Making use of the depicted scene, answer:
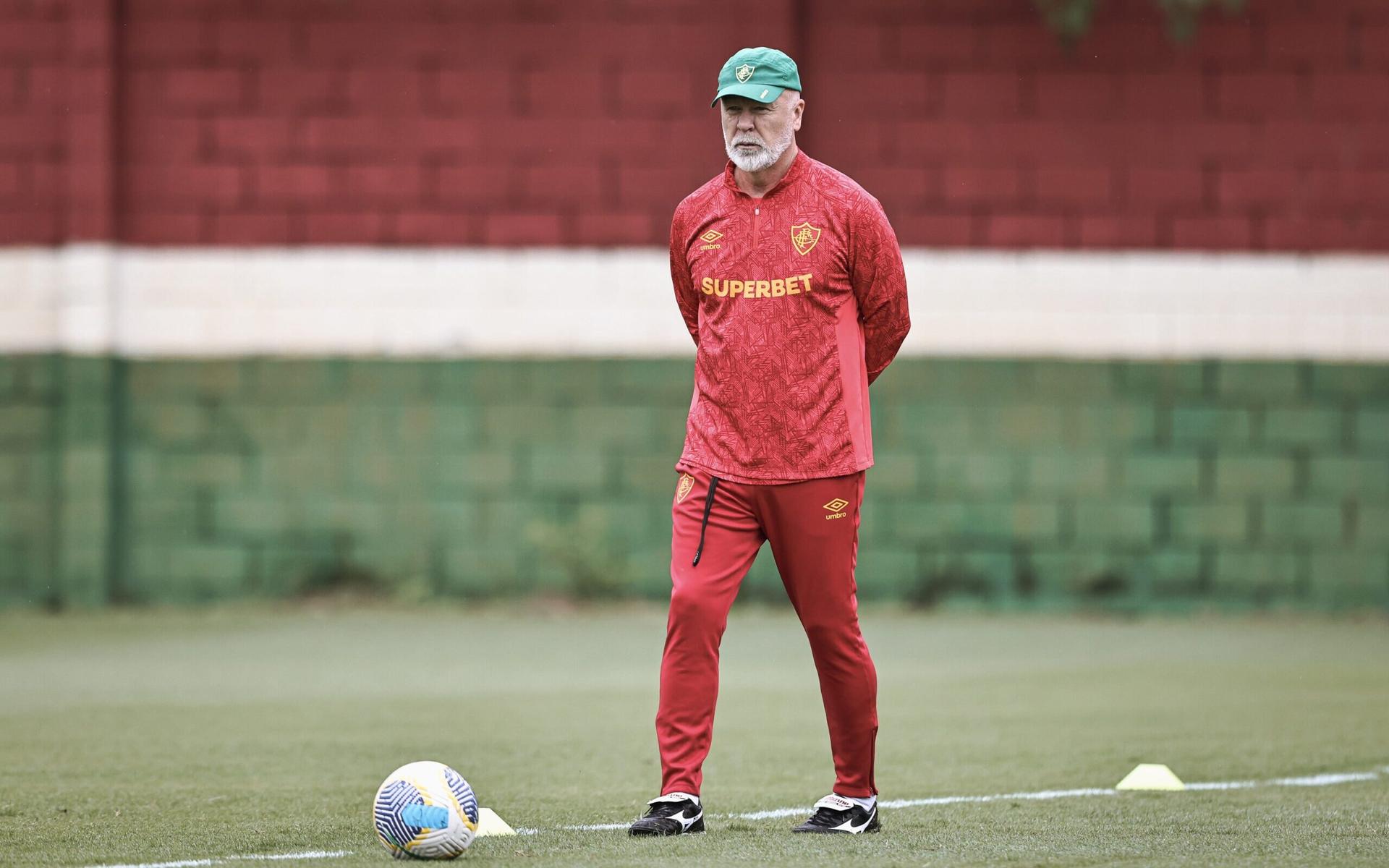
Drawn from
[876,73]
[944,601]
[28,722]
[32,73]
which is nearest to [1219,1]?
[876,73]

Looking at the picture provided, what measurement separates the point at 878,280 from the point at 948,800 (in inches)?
73.1

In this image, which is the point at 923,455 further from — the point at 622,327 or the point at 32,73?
the point at 32,73

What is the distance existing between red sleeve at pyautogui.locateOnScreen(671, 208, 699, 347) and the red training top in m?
0.12

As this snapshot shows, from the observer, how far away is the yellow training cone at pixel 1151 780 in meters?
6.35

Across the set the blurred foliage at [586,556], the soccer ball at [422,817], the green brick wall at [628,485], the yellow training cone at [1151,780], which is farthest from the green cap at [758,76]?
the blurred foliage at [586,556]

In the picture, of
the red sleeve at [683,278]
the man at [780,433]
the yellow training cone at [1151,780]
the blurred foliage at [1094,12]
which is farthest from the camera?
the blurred foliage at [1094,12]

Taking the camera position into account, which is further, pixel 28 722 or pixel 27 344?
pixel 27 344

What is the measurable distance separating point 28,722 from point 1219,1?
9099 mm

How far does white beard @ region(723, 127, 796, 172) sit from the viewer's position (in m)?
5.26

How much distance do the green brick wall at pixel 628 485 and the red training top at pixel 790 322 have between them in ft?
24.8

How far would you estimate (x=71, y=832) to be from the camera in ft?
17.8

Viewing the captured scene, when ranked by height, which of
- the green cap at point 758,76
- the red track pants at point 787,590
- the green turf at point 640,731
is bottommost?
the green turf at point 640,731

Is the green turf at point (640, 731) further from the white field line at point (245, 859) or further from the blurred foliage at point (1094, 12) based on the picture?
the blurred foliage at point (1094, 12)

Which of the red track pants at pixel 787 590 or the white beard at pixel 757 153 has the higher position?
the white beard at pixel 757 153
